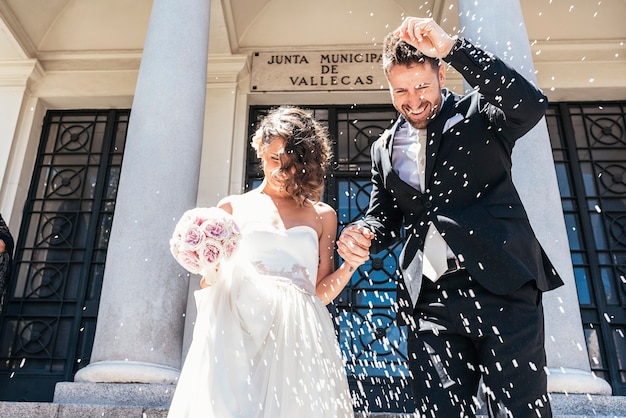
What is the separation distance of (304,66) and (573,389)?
7.42 meters

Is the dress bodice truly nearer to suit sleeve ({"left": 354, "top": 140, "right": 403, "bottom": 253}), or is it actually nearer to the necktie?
suit sleeve ({"left": 354, "top": 140, "right": 403, "bottom": 253})

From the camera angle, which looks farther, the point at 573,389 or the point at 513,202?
the point at 573,389

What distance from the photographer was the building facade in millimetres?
9109

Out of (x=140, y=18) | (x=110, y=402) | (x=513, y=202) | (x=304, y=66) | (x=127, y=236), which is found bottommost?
(x=110, y=402)

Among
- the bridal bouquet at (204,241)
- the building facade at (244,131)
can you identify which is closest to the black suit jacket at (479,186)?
the bridal bouquet at (204,241)

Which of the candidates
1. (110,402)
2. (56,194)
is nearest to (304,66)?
(56,194)

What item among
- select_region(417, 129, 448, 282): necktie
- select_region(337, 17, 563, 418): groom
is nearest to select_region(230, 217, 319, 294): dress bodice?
select_region(337, 17, 563, 418): groom

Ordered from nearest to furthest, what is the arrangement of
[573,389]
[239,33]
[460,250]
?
1. [460,250]
2. [573,389]
3. [239,33]

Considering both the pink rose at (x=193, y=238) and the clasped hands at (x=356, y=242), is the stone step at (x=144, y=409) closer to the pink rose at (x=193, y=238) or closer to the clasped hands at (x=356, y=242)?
the clasped hands at (x=356, y=242)

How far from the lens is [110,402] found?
209 inches

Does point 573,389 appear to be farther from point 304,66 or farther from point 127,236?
point 304,66

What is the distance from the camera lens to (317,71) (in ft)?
35.4

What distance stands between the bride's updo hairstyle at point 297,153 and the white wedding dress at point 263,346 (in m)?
0.35

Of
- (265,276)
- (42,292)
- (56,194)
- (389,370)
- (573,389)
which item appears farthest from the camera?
(56,194)
